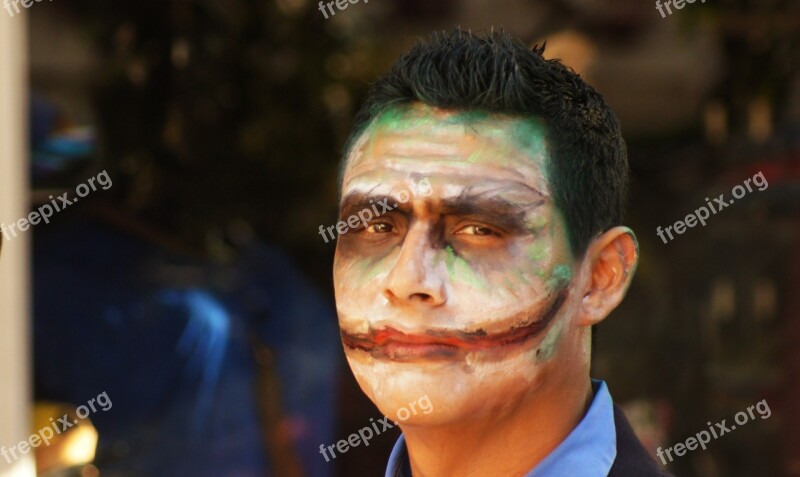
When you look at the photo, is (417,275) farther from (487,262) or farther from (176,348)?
(176,348)

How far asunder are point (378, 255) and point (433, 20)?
8.39 ft

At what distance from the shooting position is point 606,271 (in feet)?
6.26

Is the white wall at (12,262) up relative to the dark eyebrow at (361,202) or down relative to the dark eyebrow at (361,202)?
up

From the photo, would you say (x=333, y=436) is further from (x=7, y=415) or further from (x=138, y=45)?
(x=138, y=45)

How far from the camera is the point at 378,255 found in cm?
184

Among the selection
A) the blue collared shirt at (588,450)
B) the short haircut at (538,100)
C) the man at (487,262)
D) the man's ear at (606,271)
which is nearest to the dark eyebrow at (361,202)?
the man at (487,262)

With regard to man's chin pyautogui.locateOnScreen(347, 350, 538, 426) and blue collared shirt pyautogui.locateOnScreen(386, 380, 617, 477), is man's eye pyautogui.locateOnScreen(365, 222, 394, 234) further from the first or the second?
blue collared shirt pyautogui.locateOnScreen(386, 380, 617, 477)

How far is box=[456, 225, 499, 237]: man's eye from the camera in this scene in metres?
1.80

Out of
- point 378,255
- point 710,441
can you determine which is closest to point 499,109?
point 378,255

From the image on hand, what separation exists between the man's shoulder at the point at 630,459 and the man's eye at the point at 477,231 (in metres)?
0.39

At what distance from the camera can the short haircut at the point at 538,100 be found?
1.82 metres

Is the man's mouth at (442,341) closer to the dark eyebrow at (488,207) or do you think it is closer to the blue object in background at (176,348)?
the dark eyebrow at (488,207)

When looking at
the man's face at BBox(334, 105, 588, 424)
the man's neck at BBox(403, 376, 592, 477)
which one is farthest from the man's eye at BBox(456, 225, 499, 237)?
the man's neck at BBox(403, 376, 592, 477)

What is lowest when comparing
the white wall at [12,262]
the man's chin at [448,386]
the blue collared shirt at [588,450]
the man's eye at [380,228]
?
the blue collared shirt at [588,450]
